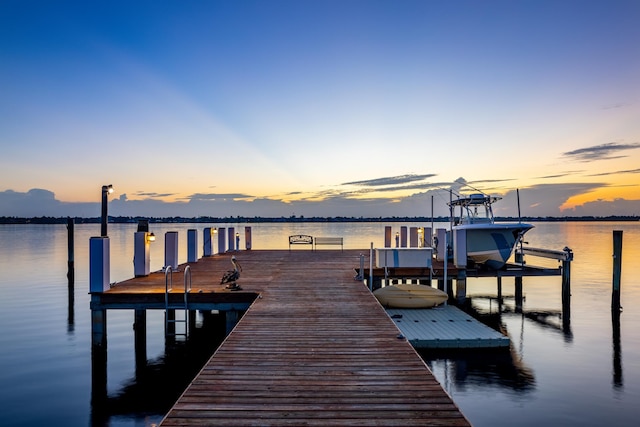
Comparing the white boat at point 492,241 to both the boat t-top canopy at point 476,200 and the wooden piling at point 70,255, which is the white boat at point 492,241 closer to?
the boat t-top canopy at point 476,200

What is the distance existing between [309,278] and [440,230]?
6842 mm

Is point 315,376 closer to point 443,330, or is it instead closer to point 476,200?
point 443,330

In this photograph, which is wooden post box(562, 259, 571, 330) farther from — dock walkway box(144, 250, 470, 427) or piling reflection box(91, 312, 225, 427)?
piling reflection box(91, 312, 225, 427)

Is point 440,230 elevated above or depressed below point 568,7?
below

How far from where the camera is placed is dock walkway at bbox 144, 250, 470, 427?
4082mm

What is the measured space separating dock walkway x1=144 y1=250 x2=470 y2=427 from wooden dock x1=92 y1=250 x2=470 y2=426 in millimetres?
10

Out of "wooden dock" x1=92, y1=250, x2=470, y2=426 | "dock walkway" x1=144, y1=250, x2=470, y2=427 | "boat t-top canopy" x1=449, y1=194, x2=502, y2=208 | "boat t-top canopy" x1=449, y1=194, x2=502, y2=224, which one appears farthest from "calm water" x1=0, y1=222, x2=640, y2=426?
"boat t-top canopy" x1=449, y1=194, x2=502, y2=208

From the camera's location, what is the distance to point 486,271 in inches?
683

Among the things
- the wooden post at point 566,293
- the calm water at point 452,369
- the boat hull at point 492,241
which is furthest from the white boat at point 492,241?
the calm water at point 452,369

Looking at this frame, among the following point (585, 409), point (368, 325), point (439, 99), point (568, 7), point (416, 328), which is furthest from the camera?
point (439, 99)

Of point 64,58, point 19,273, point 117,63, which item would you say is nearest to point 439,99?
point 117,63

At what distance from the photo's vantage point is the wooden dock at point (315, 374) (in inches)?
161

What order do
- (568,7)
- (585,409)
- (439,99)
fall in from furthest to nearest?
(439,99) < (568,7) < (585,409)

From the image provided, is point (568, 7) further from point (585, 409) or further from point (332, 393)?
point (332, 393)
